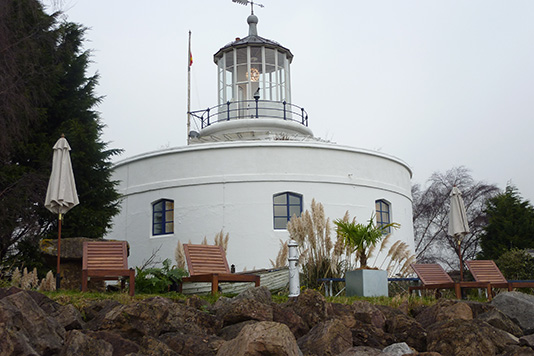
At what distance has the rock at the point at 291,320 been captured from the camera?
6641 mm

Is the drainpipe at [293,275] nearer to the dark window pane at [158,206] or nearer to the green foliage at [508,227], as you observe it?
the dark window pane at [158,206]

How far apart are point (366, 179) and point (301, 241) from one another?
6934 mm

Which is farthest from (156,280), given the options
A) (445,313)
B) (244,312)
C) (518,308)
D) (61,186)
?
(518,308)

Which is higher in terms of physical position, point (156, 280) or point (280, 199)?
point (280, 199)

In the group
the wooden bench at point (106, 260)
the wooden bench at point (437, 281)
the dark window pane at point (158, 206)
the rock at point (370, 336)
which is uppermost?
the dark window pane at point (158, 206)

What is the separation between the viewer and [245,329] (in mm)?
5094

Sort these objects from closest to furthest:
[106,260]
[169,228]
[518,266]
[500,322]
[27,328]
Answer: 1. [27,328]
2. [500,322]
3. [106,260]
4. [518,266]
5. [169,228]

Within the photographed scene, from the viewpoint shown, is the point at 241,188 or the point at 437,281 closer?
the point at 437,281

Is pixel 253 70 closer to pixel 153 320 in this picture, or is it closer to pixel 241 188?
pixel 241 188

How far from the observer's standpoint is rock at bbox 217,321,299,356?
4.88 m

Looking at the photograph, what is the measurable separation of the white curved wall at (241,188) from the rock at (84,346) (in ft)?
36.5

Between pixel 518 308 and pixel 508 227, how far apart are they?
469 inches

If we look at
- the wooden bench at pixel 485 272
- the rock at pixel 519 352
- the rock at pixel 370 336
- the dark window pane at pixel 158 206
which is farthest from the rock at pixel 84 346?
the dark window pane at pixel 158 206

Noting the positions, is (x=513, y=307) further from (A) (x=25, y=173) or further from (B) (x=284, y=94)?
(B) (x=284, y=94)
